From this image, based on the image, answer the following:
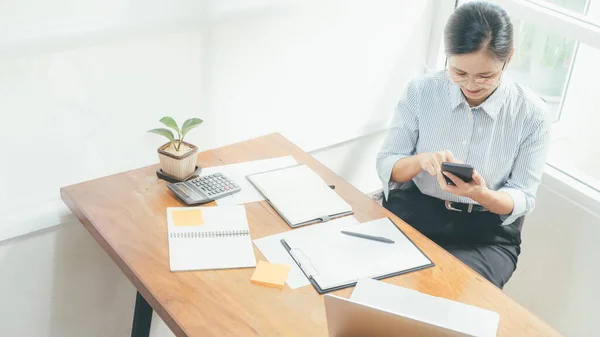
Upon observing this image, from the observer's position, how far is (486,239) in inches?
81.4

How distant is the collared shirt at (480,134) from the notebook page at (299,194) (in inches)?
9.0

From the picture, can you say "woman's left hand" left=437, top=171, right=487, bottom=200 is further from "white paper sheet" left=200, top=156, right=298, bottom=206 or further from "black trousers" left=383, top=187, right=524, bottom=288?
"white paper sheet" left=200, top=156, right=298, bottom=206

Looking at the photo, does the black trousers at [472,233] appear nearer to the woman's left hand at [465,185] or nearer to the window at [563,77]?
the woman's left hand at [465,185]

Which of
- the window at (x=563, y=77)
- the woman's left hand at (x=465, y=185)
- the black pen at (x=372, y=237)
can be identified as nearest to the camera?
the black pen at (x=372, y=237)

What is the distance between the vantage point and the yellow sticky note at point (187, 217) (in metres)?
1.78

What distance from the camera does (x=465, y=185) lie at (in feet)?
6.11

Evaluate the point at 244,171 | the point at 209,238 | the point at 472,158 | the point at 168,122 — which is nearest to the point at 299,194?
the point at 244,171

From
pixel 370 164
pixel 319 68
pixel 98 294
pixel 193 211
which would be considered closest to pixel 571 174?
pixel 370 164

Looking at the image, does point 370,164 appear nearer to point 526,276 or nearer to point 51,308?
point 526,276

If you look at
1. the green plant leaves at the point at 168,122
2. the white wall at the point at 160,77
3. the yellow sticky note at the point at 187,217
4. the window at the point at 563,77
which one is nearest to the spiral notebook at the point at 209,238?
the yellow sticky note at the point at 187,217

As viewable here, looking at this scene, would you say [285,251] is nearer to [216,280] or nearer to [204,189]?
[216,280]

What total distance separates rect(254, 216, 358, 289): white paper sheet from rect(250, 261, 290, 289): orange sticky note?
2cm

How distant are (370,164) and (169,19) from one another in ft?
3.51

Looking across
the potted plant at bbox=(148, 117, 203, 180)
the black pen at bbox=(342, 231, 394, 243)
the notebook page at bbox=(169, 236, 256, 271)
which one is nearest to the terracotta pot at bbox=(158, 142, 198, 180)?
the potted plant at bbox=(148, 117, 203, 180)
